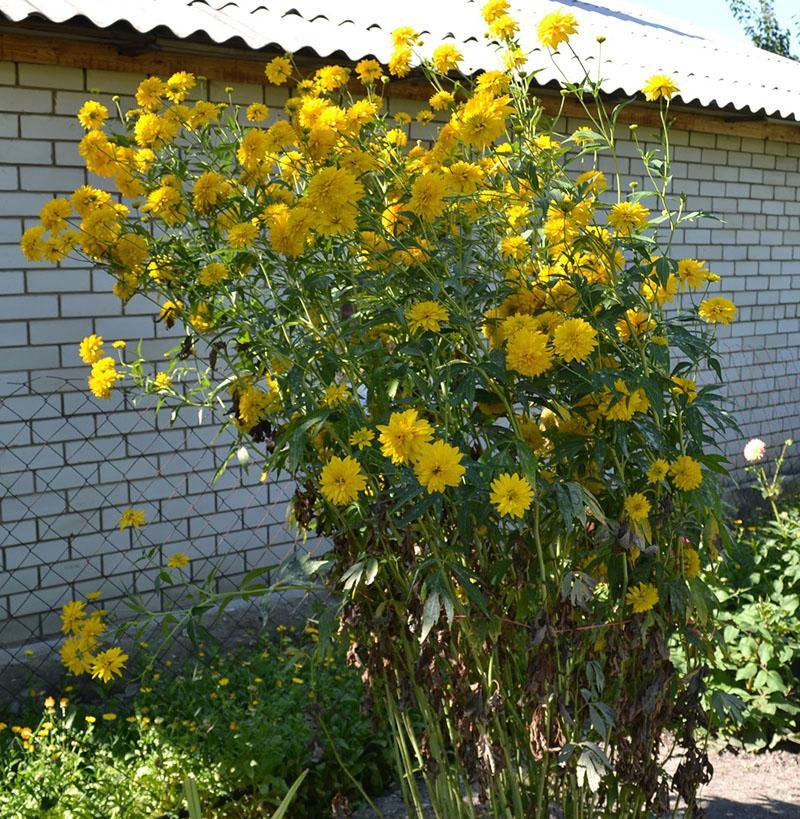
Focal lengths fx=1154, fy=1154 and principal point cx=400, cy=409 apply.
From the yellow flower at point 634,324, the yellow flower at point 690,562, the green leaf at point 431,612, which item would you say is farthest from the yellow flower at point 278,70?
the yellow flower at point 690,562

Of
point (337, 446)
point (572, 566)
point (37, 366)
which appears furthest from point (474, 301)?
point (37, 366)

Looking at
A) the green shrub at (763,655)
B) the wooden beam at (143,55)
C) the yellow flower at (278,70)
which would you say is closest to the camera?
the yellow flower at (278,70)

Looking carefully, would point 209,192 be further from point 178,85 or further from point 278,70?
point 278,70

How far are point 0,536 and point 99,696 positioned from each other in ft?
2.52

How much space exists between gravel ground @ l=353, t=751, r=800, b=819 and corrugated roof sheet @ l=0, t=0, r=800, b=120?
8.08 ft

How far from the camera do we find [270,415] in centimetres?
279

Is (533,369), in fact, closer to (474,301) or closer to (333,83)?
(474,301)

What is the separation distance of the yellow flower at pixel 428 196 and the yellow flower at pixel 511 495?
1.97ft

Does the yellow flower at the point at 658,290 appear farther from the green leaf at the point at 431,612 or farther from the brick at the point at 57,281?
the brick at the point at 57,281

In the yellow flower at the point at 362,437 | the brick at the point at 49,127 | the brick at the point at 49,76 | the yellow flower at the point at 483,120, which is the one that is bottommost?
A: the yellow flower at the point at 362,437

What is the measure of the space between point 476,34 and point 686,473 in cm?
503

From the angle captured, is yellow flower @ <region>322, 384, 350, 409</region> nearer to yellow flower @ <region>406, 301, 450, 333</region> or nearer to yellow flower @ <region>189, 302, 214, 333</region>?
yellow flower @ <region>406, 301, 450, 333</region>

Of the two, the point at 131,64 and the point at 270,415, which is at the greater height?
the point at 131,64

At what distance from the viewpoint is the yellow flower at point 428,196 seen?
8.13ft
